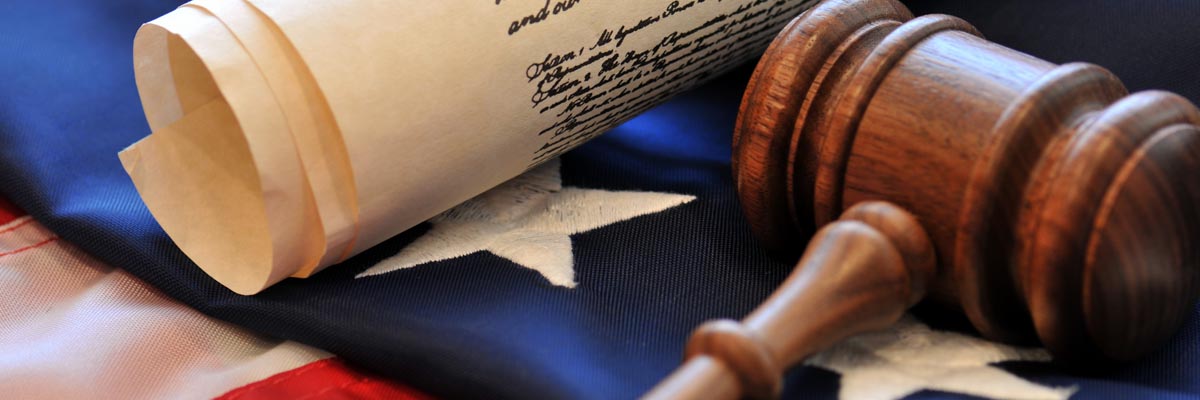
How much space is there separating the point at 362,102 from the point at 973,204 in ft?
0.87

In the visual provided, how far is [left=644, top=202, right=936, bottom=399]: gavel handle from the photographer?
0.41m

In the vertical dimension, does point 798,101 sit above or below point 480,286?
above

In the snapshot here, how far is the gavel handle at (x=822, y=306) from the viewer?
1.33 feet

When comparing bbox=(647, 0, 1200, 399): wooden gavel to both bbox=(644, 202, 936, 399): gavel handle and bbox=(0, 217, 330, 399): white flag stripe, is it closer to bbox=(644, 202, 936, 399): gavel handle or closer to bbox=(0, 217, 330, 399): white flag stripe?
bbox=(644, 202, 936, 399): gavel handle

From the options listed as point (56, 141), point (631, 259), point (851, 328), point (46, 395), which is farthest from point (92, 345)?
point (851, 328)

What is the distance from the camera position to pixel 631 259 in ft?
1.90

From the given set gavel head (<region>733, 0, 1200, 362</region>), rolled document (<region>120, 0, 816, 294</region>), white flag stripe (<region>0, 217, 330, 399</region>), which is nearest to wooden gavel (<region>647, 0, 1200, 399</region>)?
gavel head (<region>733, 0, 1200, 362</region>)

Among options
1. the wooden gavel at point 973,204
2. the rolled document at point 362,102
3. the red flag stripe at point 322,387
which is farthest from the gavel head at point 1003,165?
the red flag stripe at point 322,387

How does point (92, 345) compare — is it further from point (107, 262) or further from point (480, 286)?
point (480, 286)

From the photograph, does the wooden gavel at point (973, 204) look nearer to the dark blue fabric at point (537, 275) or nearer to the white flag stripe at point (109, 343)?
the dark blue fabric at point (537, 275)

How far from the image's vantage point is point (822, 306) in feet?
1.46

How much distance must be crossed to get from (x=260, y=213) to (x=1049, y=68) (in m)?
0.38

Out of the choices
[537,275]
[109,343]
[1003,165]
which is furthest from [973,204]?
[109,343]

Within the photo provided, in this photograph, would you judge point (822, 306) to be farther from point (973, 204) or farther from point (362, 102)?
point (362, 102)
